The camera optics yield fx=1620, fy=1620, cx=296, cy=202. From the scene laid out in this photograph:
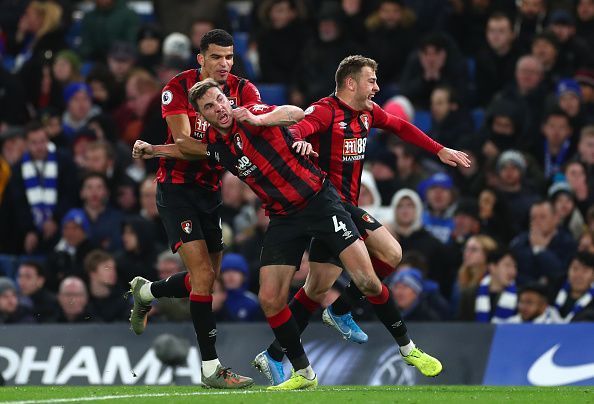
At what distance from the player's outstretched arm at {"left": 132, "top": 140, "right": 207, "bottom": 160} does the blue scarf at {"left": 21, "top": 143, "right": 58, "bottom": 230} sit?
20.8 feet

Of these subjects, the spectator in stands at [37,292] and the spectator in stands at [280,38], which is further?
the spectator in stands at [280,38]

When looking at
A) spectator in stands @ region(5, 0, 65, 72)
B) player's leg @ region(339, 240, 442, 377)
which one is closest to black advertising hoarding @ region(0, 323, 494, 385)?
player's leg @ region(339, 240, 442, 377)

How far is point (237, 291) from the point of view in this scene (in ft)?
54.4

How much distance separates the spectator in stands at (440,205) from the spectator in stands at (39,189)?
166 inches

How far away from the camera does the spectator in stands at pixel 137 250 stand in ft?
56.4

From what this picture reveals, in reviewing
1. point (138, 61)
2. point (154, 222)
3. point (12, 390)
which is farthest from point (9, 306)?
point (138, 61)

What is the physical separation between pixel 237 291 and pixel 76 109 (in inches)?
168

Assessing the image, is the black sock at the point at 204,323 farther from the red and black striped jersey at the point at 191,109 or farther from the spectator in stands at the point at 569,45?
the spectator in stands at the point at 569,45

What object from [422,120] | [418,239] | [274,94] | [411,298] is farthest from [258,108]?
[274,94]

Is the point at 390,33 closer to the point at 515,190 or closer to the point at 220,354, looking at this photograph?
the point at 515,190

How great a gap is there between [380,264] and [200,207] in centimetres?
151

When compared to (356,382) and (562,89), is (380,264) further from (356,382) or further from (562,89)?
(562,89)

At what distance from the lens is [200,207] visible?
1293 cm

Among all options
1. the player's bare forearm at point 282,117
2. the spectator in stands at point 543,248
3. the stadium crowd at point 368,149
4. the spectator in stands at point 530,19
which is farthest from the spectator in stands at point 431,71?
the player's bare forearm at point 282,117
